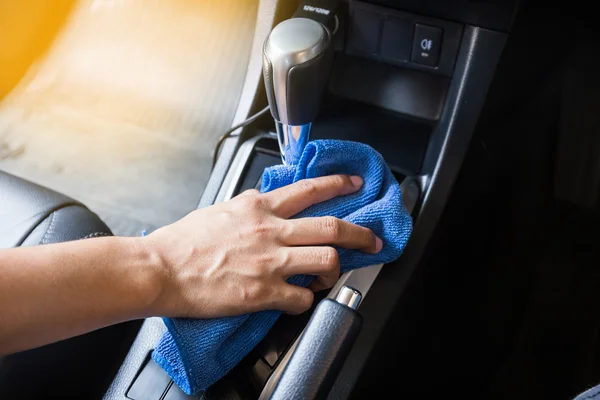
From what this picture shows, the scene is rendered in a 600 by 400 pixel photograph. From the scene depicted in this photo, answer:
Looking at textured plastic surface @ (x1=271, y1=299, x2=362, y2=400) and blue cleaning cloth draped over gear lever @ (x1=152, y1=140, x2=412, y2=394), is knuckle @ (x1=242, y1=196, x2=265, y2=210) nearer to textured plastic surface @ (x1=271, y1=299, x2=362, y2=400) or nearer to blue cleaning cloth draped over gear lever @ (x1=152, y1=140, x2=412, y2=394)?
blue cleaning cloth draped over gear lever @ (x1=152, y1=140, x2=412, y2=394)

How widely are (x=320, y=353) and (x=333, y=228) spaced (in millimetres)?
174

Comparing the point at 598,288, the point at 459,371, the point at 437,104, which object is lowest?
the point at 459,371

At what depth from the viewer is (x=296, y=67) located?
Result: 2.11 ft

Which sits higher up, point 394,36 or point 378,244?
point 394,36

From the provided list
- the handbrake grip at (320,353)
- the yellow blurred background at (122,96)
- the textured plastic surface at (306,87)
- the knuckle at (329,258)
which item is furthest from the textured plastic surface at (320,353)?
the yellow blurred background at (122,96)

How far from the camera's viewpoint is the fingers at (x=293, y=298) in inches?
23.7

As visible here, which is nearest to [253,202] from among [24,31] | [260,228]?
[260,228]

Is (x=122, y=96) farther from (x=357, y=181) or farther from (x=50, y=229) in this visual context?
(x=357, y=181)

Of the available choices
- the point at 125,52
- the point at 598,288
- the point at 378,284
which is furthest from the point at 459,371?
the point at 125,52

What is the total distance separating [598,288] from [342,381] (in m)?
0.64

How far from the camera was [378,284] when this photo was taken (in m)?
0.69

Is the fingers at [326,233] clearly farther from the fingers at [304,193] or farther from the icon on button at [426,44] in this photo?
the icon on button at [426,44]

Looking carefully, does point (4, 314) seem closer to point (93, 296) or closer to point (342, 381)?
point (93, 296)

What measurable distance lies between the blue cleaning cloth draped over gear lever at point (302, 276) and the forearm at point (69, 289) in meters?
0.06
